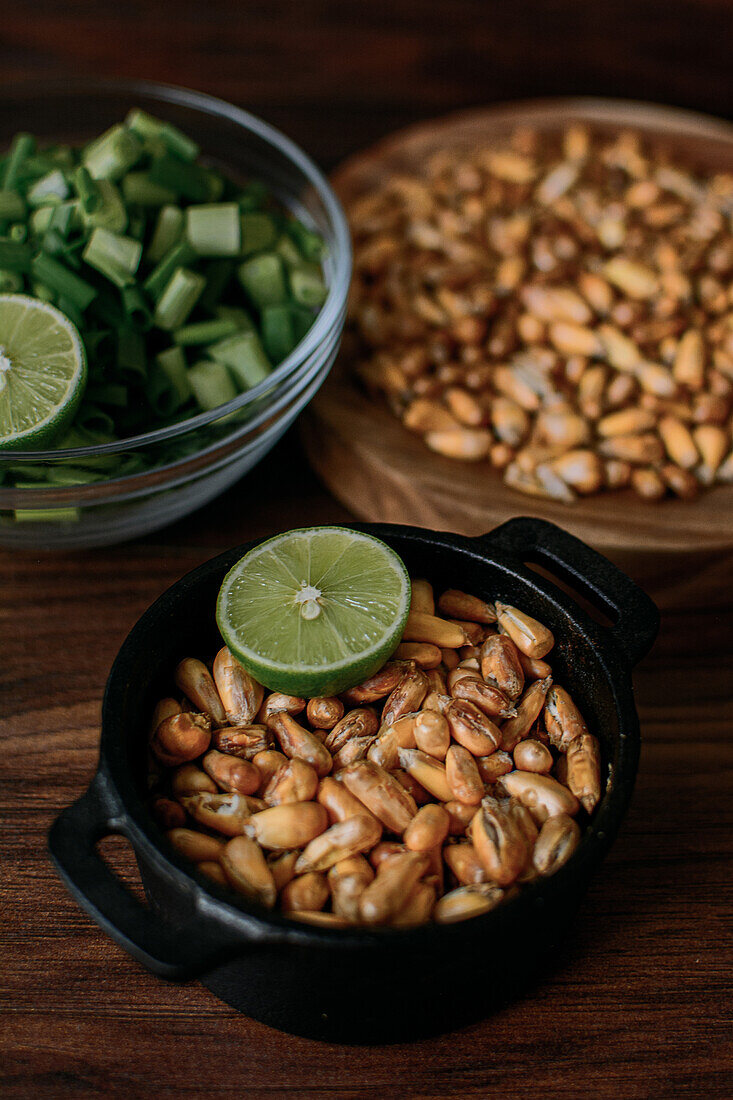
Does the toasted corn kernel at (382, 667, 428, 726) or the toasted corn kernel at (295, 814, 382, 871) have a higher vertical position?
the toasted corn kernel at (382, 667, 428, 726)

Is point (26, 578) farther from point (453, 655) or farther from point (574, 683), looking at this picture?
point (574, 683)

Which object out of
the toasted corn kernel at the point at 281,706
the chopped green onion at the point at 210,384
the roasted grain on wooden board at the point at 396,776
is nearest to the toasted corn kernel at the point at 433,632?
the roasted grain on wooden board at the point at 396,776

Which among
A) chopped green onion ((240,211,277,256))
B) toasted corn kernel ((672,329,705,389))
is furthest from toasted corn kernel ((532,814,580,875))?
chopped green onion ((240,211,277,256))

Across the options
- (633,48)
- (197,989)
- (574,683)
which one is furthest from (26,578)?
(633,48)

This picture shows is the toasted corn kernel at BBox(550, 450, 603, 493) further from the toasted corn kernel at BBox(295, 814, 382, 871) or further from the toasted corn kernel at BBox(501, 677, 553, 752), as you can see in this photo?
the toasted corn kernel at BBox(295, 814, 382, 871)

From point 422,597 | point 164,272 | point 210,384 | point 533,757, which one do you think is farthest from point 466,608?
point 164,272

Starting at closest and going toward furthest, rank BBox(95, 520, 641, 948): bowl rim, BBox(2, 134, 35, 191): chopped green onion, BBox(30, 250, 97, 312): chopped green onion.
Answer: BBox(95, 520, 641, 948): bowl rim
BBox(30, 250, 97, 312): chopped green onion
BBox(2, 134, 35, 191): chopped green onion

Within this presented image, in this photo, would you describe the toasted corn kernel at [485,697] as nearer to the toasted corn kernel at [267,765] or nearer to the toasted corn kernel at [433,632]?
the toasted corn kernel at [433,632]
